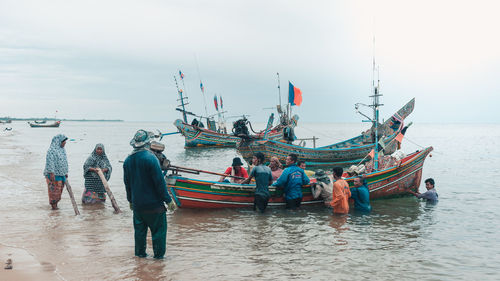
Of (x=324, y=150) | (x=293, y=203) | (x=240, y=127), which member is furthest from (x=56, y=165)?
(x=324, y=150)

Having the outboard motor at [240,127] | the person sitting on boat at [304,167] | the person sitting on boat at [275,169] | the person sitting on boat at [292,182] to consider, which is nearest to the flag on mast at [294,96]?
the outboard motor at [240,127]

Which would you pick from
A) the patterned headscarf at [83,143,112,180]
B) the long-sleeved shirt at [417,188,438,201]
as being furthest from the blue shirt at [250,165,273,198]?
the long-sleeved shirt at [417,188,438,201]

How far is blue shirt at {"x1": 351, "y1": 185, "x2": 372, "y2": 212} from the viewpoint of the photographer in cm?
961

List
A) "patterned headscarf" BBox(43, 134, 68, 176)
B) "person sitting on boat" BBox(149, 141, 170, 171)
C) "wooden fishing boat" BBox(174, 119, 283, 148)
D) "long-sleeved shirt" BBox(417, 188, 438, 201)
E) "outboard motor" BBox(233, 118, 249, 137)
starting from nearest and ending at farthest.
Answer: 1. "person sitting on boat" BBox(149, 141, 170, 171)
2. "patterned headscarf" BBox(43, 134, 68, 176)
3. "long-sleeved shirt" BBox(417, 188, 438, 201)
4. "outboard motor" BBox(233, 118, 249, 137)
5. "wooden fishing boat" BBox(174, 119, 283, 148)

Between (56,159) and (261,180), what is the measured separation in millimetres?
4476

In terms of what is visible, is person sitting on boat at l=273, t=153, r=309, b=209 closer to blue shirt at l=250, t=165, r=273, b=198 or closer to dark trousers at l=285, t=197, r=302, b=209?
dark trousers at l=285, t=197, r=302, b=209

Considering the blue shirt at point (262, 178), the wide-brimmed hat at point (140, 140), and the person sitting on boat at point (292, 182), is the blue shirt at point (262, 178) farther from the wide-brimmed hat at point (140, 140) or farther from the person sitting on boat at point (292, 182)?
the wide-brimmed hat at point (140, 140)

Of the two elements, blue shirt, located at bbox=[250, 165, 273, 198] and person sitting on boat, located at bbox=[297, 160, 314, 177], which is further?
person sitting on boat, located at bbox=[297, 160, 314, 177]

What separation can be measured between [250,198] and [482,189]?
40.6ft

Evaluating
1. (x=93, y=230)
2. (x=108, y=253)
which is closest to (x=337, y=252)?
(x=108, y=253)

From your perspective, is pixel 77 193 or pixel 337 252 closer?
pixel 337 252

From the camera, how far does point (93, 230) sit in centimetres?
747

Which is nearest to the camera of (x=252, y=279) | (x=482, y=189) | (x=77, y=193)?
(x=252, y=279)

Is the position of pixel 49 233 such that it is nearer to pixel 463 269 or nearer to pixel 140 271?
pixel 140 271
